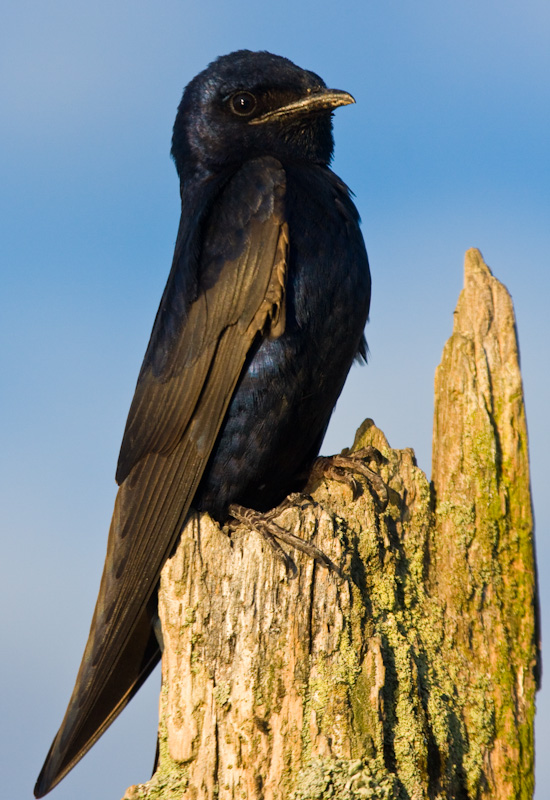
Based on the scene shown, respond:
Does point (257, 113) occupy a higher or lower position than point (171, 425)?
higher

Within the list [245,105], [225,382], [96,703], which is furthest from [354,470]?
[245,105]

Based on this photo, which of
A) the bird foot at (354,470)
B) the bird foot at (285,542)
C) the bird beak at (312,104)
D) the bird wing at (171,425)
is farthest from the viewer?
the bird beak at (312,104)

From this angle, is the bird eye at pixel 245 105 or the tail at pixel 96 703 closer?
the tail at pixel 96 703

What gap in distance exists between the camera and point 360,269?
181 inches

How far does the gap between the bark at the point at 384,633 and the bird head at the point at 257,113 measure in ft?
4.95

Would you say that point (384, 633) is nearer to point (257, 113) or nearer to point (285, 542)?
point (285, 542)

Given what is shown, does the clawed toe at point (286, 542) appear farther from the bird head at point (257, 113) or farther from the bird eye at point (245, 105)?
the bird eye at point (245, 105)

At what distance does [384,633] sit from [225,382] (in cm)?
136

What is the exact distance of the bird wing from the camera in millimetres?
4172

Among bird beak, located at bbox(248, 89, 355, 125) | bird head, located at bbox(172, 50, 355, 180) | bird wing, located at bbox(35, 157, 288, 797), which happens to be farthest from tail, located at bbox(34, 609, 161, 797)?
bird beak, located at bbox(248, 89, 355, 125)

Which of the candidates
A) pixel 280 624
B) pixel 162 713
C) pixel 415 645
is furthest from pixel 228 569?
pixel 415 645

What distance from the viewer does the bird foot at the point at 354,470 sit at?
13.3ft

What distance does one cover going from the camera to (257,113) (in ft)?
16.9

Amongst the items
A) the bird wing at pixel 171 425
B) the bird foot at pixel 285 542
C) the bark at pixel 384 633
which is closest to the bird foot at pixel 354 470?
the bark at pixel 384 633
